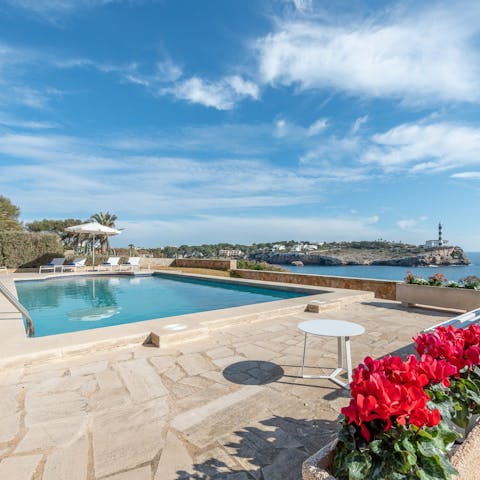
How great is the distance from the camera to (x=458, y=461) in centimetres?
138

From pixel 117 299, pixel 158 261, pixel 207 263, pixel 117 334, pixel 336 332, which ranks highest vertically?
pixel 336 332

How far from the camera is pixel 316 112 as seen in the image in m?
13.8

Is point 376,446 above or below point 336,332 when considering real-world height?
above

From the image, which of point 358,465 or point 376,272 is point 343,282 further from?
point 376,272

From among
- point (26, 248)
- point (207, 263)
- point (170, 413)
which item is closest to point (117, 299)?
point (207, 263)

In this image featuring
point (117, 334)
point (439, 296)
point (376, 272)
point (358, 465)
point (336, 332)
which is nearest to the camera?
point (358, 465)

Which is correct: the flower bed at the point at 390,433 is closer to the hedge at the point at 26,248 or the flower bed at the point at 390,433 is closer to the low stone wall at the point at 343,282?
the low stone wall at the point at 343,282

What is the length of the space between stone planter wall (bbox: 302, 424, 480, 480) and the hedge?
20.3 m

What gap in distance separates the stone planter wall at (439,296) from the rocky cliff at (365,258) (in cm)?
3622

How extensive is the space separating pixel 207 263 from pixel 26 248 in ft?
34.8

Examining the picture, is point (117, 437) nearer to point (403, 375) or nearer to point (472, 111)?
point (403, 375)

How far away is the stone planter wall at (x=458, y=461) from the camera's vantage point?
1186 millimetres

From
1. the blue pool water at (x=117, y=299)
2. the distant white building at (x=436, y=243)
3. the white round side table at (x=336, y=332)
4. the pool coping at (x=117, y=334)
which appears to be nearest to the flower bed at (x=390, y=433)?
the white round side table at (x=336, y=332)

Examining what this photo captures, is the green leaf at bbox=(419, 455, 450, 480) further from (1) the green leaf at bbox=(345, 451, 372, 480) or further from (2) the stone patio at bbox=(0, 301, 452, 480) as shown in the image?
(2) the stone patio at bbox=(0, 301, 452, 480)
